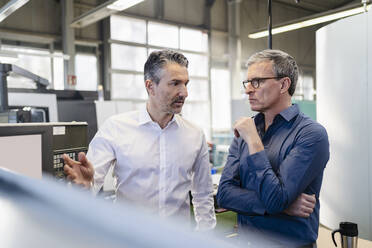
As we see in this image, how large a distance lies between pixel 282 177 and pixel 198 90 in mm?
7923

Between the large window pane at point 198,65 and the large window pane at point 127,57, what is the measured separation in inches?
55.6

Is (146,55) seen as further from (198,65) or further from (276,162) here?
(276,162)

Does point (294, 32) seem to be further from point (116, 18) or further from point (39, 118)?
point (39, 118)

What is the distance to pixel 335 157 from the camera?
3.22 meters

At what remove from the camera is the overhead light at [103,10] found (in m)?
4.24

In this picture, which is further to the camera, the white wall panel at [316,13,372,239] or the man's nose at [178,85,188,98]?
the white wall panel at [316,13,372,239]

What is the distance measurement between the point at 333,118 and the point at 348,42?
0.71 meters

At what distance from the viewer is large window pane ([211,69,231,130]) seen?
9430mm

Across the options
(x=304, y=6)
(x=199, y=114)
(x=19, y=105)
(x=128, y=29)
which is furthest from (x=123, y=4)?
(x=304, y=6)

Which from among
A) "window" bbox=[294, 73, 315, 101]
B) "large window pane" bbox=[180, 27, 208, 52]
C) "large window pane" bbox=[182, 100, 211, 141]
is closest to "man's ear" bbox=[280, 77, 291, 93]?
"large window pane" bbox=[182, 100, 211, 141]

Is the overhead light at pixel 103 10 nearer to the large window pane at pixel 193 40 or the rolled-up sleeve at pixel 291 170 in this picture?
the large window pane at pixel 193 40

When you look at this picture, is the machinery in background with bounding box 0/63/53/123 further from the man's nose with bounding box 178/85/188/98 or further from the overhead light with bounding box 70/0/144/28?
the overhead light with bounding box 70/0/144/28

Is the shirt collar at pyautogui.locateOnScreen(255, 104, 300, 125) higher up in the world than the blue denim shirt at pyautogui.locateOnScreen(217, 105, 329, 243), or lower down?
higher up

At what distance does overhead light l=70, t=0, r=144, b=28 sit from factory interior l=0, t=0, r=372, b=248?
4cm
